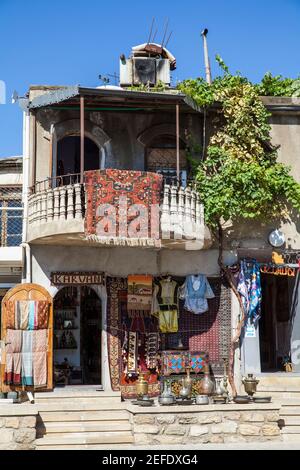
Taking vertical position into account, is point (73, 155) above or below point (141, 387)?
above

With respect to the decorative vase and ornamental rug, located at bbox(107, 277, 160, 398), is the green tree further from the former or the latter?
ornamental rug, located at bbox(107, 277, 160, 398)

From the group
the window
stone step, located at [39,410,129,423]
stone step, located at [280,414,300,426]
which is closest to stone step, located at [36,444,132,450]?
stone step, located at [39,410,129,423]

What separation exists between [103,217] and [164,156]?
10.3 feet

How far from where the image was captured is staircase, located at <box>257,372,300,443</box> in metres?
14.9

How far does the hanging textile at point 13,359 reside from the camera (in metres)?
16.6

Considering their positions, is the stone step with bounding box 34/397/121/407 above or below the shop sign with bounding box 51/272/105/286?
below

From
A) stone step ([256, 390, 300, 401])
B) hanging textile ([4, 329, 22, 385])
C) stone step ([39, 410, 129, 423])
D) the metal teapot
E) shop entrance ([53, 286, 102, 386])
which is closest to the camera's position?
stone step ([39, 410, 129, 423])

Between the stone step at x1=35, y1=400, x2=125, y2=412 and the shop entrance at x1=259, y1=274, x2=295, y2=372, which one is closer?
the stone step at x1=35, y1=400, x2=125, y2=412

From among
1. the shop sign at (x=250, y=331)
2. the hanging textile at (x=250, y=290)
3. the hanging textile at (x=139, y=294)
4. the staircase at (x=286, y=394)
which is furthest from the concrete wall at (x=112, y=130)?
the staircase at (x=286, y=394)

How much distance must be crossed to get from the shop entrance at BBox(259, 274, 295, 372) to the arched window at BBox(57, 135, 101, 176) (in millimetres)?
5677

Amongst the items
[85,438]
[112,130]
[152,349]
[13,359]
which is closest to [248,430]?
[85,438]

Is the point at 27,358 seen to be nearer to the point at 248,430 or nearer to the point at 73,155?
the point at 248,430

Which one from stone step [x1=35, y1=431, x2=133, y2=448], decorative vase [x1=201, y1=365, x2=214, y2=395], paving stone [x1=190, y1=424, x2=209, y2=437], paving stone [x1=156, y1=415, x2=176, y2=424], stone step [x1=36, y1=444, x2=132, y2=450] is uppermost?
decorative vase [x1=201, y1=365, x2=214, y2=395]

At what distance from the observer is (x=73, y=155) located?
1939 cm
